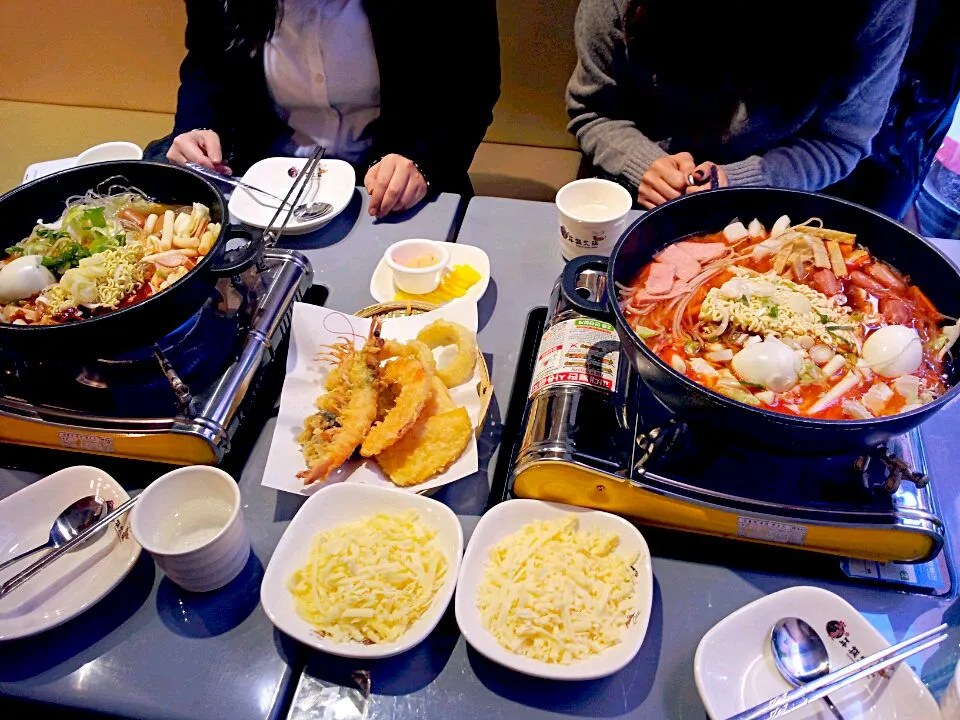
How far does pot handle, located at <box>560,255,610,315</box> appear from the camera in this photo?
123 cm

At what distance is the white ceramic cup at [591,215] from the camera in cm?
185

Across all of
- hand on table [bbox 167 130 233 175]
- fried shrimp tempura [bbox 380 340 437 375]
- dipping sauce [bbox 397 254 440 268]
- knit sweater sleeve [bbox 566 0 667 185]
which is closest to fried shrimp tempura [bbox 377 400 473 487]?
fried shrimp tempura [bbox 380 340 437 375]

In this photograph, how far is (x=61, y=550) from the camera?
1238 mm

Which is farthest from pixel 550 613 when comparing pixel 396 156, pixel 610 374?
pixel 396 156

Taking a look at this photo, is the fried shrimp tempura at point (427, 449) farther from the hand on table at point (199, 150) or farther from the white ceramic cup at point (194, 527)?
the hand on table at point (199, 150)

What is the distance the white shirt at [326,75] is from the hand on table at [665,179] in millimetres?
1187

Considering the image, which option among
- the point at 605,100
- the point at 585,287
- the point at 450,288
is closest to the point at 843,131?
the point at 605,100

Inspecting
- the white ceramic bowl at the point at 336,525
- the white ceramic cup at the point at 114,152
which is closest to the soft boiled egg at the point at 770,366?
the white ceramic bowl at the point at 336,525

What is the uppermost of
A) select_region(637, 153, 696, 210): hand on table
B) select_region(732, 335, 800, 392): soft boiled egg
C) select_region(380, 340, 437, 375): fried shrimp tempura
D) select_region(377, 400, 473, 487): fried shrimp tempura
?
select_region(732, 335, 800, 392): soft boiled egg

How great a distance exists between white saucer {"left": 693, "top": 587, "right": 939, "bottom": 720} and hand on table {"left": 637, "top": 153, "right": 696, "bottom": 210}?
1.41 meters

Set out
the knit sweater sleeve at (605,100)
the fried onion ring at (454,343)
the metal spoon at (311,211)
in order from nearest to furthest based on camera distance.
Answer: the fried onion ring at (454,343), the metal spoon at (311,211), the knit sweater sleeve at (605,100)

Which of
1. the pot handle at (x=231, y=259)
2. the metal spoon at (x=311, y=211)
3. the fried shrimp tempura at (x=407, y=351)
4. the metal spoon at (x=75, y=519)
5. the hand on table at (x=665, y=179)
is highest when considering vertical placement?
the pot handle at (x=231, y=259)

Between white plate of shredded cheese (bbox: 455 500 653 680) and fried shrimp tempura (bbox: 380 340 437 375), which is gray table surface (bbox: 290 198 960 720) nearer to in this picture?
white plate of shredded cheese (bbox: 455 500 653 680)

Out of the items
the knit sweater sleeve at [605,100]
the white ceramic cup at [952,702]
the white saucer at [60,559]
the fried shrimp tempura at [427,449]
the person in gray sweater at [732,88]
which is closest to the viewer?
the white ceramic cup at [952,702]
